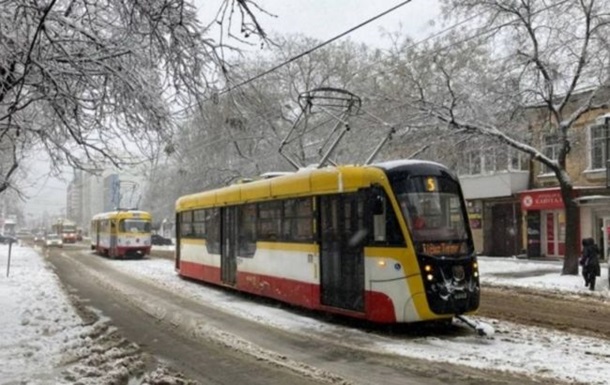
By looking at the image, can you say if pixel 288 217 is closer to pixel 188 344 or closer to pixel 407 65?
pixel 188 344

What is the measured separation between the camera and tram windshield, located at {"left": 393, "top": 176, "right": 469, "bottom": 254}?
11656mm

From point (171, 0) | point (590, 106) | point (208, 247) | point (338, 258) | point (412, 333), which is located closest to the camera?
point (171, 0)

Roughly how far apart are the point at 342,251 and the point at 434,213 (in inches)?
75.4

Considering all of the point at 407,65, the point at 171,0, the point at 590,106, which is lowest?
the point at 171,0

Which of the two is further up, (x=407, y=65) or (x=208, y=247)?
(x=407, y=65)

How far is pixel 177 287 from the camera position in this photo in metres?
21.0

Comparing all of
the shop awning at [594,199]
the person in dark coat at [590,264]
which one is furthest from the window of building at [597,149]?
the person in dark coat at [590,264]

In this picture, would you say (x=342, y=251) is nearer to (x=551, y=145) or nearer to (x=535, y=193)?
(x=551, y=145)

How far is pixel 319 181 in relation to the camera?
13.6 metres

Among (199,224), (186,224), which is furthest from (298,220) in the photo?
(186,224)

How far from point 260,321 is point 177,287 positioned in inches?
319

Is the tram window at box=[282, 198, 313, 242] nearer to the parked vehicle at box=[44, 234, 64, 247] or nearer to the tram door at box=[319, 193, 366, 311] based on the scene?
the tram door at box=[319, 193, 366, 311]

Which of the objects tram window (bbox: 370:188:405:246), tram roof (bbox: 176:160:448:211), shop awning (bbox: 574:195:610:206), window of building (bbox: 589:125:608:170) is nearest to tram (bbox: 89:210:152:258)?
tram roof (bbox: 176:160:448:211)

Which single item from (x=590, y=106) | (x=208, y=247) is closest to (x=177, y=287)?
(x=208, y=247)
